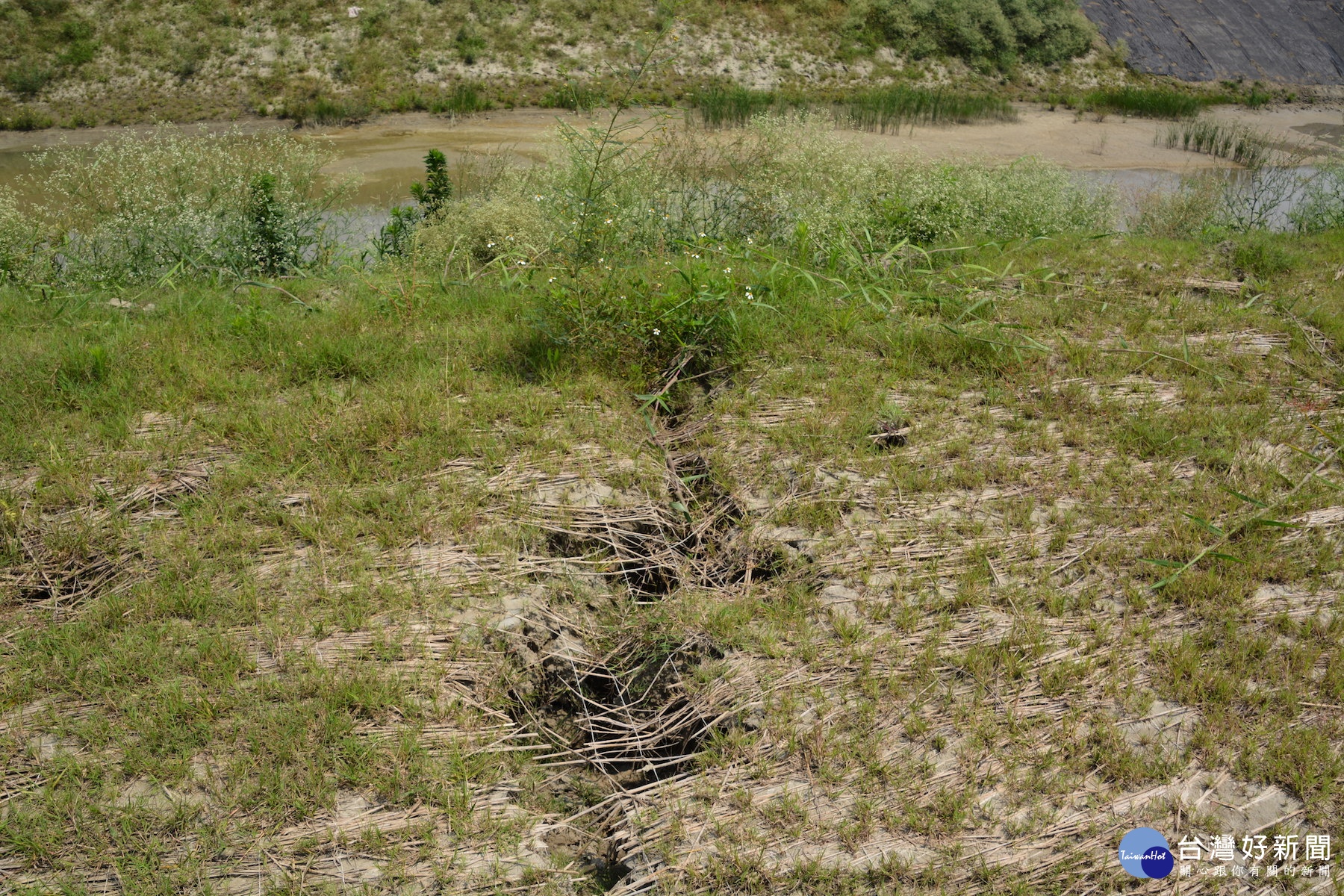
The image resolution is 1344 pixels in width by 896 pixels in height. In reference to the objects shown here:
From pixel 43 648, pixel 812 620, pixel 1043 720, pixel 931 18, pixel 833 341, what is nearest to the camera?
pixel 1043 720

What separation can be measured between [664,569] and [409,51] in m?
17.0

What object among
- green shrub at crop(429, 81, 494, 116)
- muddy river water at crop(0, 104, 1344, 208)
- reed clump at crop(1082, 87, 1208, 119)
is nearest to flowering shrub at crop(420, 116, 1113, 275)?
Result: muddy river water at crop(0, 104, 1344, 208)

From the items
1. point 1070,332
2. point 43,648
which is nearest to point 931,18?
point 1070,332

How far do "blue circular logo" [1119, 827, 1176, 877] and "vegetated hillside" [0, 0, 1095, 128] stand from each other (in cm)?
1653

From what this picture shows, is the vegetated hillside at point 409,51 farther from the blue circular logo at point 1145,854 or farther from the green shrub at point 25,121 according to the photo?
the blue circular logo at point 1145,854

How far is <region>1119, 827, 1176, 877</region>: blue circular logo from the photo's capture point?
2.33 metres

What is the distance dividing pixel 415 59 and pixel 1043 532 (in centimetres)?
1708

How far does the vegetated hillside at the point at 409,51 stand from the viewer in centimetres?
1611

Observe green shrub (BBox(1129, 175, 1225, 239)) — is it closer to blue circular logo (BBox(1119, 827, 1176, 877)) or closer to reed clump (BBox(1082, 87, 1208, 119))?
blue circular logo (BBox(1119, 827, 1176, 877))

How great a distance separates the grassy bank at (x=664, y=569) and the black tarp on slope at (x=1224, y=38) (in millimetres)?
20415

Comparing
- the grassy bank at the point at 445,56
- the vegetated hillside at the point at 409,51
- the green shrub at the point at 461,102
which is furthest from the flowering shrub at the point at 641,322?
the vegetated hillside at the point at 409,51

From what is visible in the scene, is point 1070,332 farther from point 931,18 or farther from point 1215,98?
point 1215,98

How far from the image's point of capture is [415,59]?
1750 cm

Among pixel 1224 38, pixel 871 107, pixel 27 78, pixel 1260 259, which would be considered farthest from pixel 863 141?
pixel 1224 38
